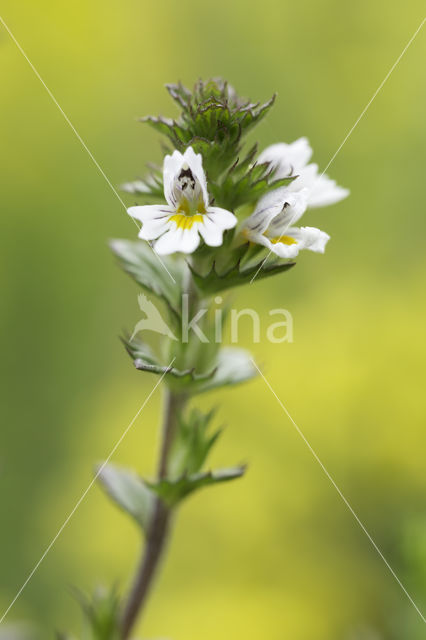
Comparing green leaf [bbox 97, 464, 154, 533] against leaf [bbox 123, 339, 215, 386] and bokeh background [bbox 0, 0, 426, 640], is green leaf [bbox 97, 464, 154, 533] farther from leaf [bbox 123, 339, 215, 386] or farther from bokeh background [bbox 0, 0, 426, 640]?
bokeh background [bbox 0, 0, 426, 640]

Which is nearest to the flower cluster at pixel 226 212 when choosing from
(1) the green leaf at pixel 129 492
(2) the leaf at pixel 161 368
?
(2) the leaf at pixel 161 368

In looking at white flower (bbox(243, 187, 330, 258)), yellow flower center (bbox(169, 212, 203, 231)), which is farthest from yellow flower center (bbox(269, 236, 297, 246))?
yellow flower center (bbox(169, 212, 203, 231))

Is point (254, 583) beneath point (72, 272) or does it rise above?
beneath

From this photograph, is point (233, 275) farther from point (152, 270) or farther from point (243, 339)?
point (243, 339)

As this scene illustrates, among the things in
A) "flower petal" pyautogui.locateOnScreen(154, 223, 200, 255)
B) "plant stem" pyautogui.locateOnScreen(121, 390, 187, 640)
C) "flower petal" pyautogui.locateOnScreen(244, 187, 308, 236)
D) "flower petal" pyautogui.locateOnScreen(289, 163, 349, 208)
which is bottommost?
"plant stem" pyautogui.locateOnScreen(121, 390, 187, 640)

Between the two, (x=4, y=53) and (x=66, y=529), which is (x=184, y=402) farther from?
(x=4, y=53)

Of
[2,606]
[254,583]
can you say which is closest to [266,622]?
[254,583]

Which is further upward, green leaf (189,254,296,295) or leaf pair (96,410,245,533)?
green leaf (189,254,296,295)

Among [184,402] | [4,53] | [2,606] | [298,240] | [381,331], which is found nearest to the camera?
[298,240]
